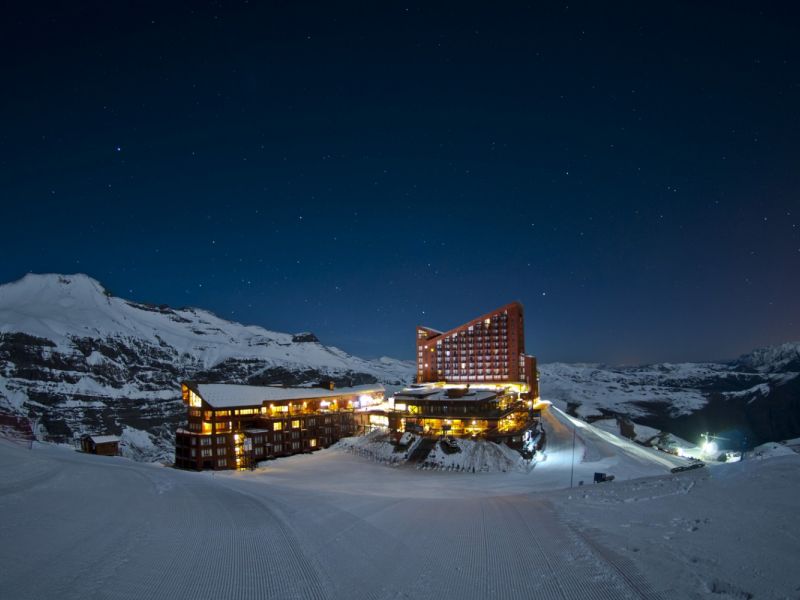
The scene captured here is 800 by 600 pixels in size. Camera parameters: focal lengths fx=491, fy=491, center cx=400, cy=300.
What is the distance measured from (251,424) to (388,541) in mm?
50832

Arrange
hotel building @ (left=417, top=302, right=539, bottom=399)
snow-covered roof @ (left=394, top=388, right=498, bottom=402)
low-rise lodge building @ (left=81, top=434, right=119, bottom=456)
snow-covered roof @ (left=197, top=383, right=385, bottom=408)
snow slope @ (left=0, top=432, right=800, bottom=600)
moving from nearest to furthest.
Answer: snow slope @ (left=0, top=432, right=800, bottom=600) < low-rise lodge building @ (left=81, top=434, right=119, bottom=456) < snow-covered roof @ (left=197, top=383, right=385, bottom=408) < snow-covered roof @ (left=394, top=388, right=498, bottom=402) < hotel building @ (left=417, top=302, right=539, bottom=399)

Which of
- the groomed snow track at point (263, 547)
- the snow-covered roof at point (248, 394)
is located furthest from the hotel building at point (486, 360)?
the groomed snow track at point (263, 547)

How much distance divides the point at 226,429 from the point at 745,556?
Answer: 5596 centimetres

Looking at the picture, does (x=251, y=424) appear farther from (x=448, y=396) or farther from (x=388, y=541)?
(x=388, y=541)

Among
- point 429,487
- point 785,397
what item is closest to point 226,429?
point 429,487

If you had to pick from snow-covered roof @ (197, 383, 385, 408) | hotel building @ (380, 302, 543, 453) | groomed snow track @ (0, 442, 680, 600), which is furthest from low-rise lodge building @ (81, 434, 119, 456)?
groomed snow track @ (0, 442, 680, 600)

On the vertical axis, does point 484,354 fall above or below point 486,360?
above

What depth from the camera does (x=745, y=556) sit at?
13.4m

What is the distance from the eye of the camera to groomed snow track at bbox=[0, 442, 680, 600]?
11672 millimetres

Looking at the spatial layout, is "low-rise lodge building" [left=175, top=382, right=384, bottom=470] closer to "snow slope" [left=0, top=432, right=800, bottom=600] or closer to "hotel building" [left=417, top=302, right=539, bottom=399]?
"hotel building" [left=417, top=302, right=539, bottom=399]

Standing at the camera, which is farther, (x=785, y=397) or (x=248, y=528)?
(x=785, y=397)

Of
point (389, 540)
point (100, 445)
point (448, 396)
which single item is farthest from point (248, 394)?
point (389, 540)

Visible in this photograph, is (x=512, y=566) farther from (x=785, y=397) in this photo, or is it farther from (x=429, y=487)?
(x=785, y=397)

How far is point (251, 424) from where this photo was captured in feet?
206
